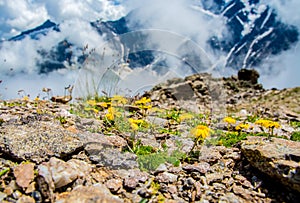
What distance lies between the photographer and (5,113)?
7953 mm

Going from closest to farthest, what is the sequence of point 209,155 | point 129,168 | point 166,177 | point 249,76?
1. point 166,177
2. point 129,168
3. point 209,155
4. point 249,76

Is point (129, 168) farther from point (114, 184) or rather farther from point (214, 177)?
point (214, 177)

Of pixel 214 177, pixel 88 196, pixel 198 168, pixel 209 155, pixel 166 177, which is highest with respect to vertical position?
pixel 209 155

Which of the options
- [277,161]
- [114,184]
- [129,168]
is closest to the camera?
[114,184]

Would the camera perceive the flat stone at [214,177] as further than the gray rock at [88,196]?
Yes

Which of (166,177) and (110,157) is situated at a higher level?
(110,157)

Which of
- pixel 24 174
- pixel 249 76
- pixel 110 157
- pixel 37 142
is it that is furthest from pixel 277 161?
pixel 249 76

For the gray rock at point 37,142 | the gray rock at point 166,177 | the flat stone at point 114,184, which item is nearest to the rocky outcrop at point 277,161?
the gray rock at point 166,177

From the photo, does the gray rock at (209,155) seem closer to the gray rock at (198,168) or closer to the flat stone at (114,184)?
the gray rock at (198,168)

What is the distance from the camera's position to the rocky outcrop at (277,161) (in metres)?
4.60

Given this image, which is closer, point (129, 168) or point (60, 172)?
point (60, 172)

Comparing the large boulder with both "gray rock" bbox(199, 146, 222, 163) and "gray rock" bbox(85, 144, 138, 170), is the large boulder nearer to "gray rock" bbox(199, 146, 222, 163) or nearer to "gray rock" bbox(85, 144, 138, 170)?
"gray rock" bbox(199, 146, 222, 163)

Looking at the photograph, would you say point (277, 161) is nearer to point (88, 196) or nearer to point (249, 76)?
point (88, 196)

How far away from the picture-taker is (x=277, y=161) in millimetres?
4910
